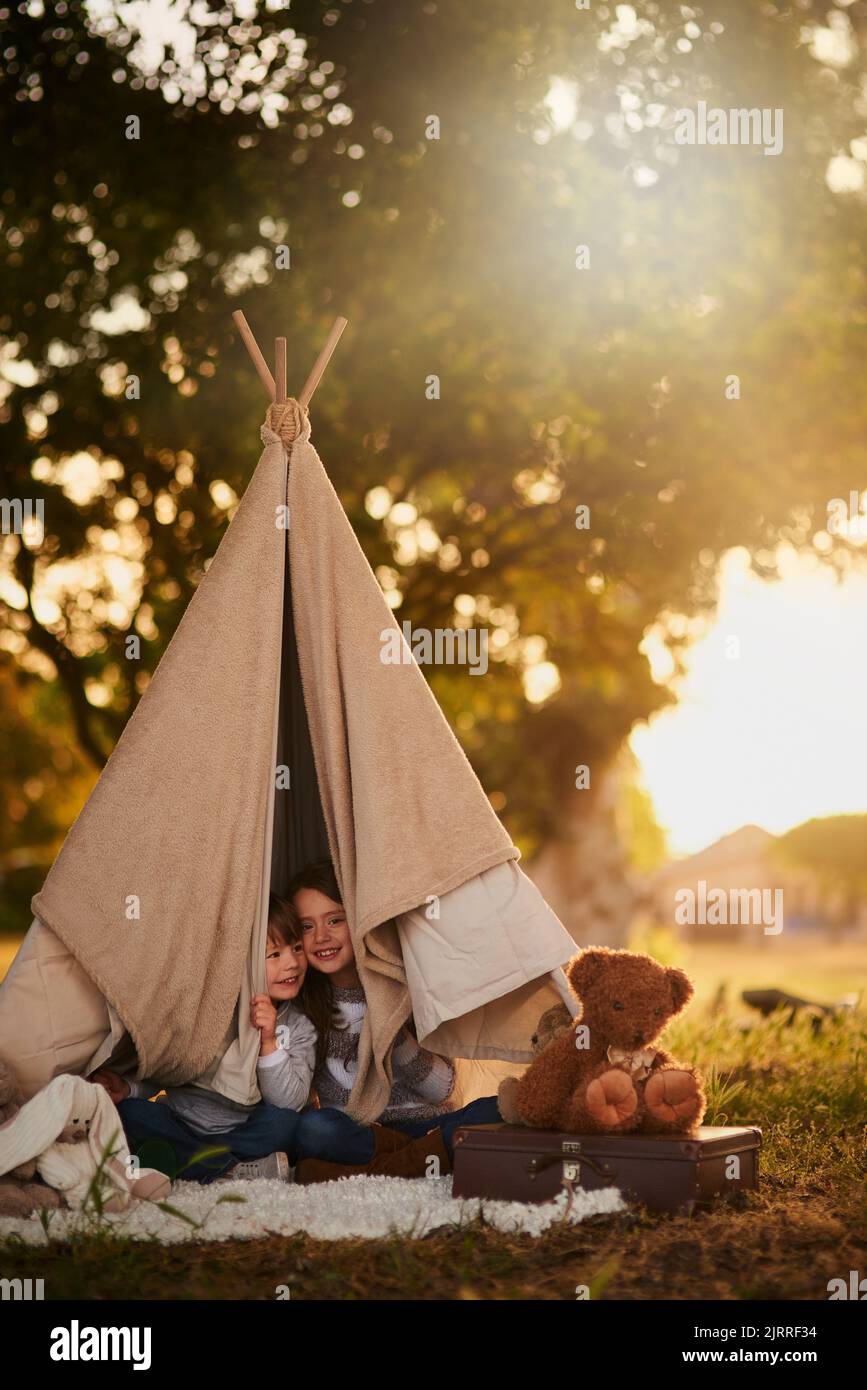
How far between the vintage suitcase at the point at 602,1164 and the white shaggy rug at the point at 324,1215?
0.05 metres

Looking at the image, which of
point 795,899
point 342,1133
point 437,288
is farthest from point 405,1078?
point 795,899

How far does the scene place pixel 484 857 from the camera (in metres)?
5.09

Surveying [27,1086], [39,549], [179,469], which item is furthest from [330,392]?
[27,1086]

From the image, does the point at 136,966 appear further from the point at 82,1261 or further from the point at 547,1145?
the point at 547,1145

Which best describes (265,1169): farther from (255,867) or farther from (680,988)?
(680,988)

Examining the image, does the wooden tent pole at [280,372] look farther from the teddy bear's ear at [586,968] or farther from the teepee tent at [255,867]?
the teddy bear's ear at [586,968]

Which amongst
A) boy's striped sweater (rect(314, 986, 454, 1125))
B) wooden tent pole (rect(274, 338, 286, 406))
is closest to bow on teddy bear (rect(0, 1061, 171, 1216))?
boy's striped sweater (rect(314, 986, 454, 1125))

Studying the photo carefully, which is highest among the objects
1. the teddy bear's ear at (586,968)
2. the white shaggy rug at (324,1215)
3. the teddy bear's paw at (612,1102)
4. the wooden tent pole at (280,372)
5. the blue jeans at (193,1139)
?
the wooden tent pole at (280,372)

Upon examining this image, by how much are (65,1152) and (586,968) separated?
1699 millimetres

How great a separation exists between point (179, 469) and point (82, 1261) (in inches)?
237

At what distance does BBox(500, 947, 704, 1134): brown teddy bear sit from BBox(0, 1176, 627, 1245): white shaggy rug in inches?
9.8

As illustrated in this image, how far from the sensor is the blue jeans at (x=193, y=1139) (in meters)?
5.00

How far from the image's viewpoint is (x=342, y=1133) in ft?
16.9

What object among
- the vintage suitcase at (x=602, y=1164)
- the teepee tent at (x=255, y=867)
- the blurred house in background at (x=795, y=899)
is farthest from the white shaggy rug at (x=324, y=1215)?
the blurred house in background at (x=795, y=899)
